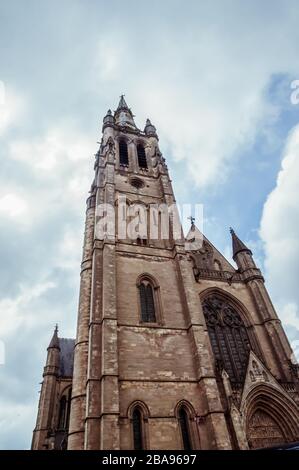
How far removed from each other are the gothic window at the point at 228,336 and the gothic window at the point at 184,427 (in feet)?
9.15

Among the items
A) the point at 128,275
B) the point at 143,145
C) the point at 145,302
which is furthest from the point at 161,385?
the point at 143,145

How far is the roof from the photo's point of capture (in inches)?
1036

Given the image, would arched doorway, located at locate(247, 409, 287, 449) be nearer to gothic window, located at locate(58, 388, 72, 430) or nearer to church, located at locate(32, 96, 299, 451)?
church, located at locate(32, 96, 299, 451)

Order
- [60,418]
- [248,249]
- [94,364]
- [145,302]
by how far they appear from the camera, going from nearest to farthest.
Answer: [94,364]
[145,302]
[248,249]
[60,418]

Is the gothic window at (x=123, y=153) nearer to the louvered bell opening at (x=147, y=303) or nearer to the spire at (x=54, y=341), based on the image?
the louvered bell opening at (x=147, y=303)

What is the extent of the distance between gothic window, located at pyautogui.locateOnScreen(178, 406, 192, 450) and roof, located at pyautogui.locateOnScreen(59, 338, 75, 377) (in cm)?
1620

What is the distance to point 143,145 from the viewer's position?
27719mm

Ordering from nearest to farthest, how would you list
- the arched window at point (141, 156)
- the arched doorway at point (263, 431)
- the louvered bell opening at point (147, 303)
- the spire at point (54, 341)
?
the arched doorway at point (263, 431), the louvered bell opening at point (147, 303), the arched window at point (141, 156), the spire at point (54, 341)

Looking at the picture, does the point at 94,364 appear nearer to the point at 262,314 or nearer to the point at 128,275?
the point at 128,275

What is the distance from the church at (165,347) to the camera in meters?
11.8

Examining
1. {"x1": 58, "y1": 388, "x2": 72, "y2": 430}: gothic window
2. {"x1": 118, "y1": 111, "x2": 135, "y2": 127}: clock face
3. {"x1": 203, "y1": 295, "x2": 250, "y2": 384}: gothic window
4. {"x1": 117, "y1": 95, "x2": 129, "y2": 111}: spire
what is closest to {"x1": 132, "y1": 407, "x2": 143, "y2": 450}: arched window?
{"x1": 203, "y1": 295, "x2": 250, "y2": 384}: gothic window

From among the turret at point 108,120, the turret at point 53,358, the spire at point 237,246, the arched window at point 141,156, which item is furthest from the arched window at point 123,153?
the turret at point 53,358

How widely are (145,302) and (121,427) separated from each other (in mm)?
5987

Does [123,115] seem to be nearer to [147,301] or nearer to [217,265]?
[217,265]
